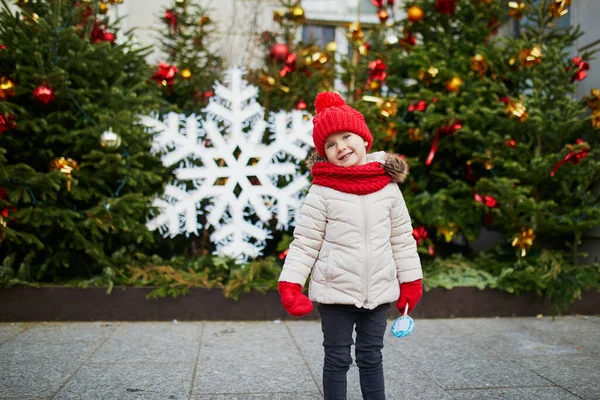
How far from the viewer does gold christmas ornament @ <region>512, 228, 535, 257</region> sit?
4.82 metres

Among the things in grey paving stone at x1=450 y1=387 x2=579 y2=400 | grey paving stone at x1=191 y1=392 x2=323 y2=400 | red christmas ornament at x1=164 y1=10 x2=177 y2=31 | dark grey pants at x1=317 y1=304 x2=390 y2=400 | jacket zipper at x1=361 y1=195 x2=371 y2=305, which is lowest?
grey paving stone at x1=191 y1=392 x2=323 y2=400

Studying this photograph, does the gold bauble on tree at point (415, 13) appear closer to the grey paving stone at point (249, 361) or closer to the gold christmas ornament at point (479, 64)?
the gold christmas ornament at point (479, 64)

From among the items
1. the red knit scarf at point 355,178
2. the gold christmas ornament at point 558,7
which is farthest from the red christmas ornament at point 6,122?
the gold christmas ornament at point 558,7

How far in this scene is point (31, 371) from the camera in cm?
327

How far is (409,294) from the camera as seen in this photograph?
244cm

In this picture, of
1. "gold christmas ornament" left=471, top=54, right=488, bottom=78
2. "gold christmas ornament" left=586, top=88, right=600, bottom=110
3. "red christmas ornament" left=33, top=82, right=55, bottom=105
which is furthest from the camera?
"gold christmas ornament" left=471, top=54, right=488, bottom=78

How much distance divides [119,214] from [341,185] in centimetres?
273

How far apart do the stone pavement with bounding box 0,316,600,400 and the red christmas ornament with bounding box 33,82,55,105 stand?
1850mm

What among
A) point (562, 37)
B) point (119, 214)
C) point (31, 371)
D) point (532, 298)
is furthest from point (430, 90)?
point (31, 371)

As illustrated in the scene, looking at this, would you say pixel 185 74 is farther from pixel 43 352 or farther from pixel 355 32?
pixel 43 352

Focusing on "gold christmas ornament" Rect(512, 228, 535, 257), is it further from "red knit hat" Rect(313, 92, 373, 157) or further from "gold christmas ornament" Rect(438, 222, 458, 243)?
"red knit hat" Rect(313, 92, 373, 157)

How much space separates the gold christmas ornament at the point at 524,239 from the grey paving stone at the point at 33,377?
12.4 ft

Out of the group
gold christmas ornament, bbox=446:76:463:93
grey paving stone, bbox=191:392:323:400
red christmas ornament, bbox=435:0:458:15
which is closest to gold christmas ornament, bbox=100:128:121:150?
grey paving stone, bbox=191:392:323:400

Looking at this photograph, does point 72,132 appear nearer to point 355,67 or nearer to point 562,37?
point 355,67
